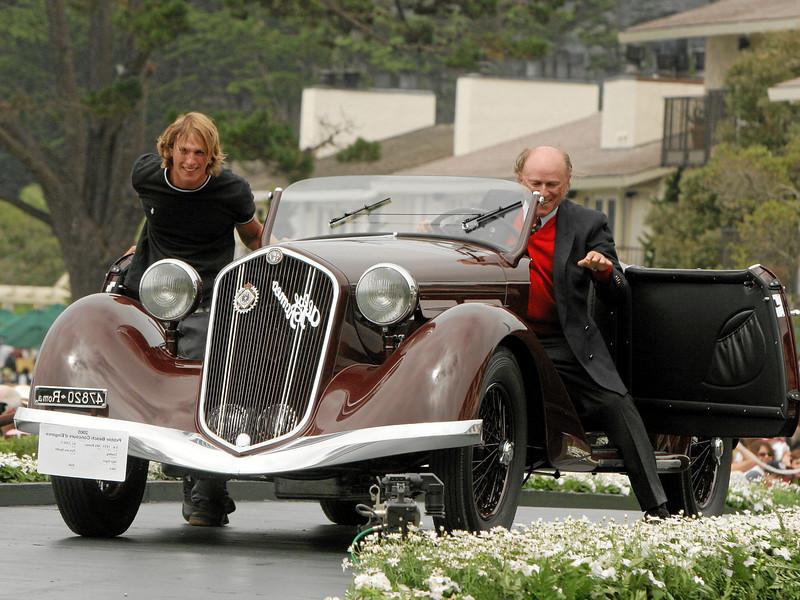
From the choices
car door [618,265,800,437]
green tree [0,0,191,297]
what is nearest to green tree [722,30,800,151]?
green tree [0,0,191,297]

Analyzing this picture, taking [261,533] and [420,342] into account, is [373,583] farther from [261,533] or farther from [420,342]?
[261,533]

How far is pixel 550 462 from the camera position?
8.68m

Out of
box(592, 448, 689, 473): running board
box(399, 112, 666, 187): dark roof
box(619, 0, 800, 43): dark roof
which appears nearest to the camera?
box(592, 448, 689, 473): running board

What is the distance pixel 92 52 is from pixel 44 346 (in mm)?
Answer: 27370

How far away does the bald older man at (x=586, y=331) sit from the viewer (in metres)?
8.98

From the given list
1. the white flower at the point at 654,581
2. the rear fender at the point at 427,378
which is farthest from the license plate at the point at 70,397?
the white flower at the point at 654,581

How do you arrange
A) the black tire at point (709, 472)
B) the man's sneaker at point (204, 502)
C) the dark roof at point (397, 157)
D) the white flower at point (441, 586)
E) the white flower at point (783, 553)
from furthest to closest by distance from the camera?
the dark roof at point (397, 157) → the black tire at point (709, 472) → the man's sneaker at point (204, 502) → the white flower at point (783, 553) → the white flower at point (441, 586)

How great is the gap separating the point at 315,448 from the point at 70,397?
128 cm

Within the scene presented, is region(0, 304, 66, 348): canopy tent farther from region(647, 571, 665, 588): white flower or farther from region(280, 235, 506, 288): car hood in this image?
region(647, 571, 665, 588): white flower

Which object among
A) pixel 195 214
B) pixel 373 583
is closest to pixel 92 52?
pixel 195 214

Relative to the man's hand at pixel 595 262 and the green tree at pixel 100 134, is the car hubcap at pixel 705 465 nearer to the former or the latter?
the man's hand at pixel 595 262

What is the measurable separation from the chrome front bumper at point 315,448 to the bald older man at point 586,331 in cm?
134

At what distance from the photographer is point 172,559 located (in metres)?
7.81

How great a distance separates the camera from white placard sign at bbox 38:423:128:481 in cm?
808
